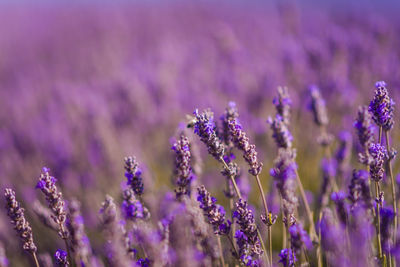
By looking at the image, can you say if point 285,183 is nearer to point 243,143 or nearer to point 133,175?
point 243,143

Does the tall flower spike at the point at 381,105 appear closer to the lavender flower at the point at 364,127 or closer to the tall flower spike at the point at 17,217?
the lavender flower at the point at 364,127

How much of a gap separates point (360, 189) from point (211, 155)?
59 cm

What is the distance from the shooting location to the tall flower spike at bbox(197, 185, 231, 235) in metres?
1.32

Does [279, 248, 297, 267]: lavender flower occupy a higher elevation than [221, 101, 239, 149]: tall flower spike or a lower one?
lower

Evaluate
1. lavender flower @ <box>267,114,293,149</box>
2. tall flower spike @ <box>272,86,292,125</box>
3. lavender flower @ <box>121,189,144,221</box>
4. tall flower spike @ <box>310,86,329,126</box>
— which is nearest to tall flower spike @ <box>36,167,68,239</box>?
lavender flower @ <box>121,189,144,221</box>

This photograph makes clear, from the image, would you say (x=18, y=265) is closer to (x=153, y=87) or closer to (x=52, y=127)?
(x=52, y=127)

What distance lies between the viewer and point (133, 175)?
143cm

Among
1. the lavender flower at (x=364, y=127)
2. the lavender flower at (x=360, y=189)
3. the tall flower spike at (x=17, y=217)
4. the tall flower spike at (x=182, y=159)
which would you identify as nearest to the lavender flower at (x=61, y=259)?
the tall flower spike at (x=17, y=217)

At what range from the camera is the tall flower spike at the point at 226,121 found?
1.56m

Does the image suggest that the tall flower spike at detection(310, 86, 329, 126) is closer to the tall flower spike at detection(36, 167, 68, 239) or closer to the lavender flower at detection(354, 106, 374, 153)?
the lavender flower at detection(354, 106, 374, 153)

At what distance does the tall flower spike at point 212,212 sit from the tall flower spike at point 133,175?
10.2 inches

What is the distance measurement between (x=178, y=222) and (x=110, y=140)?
2.66 meters

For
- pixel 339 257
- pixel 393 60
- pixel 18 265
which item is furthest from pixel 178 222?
pixel 393 60

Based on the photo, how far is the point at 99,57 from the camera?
25.1ft
